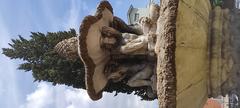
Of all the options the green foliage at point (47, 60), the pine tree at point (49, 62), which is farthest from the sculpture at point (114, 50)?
the green foliage at point (47, 60)

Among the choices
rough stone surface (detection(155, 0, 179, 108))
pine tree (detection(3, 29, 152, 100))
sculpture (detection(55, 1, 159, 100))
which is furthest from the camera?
pine tree (detection(3, 29, 152, 100))

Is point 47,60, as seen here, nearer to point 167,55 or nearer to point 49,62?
point 49,62

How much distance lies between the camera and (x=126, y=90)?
50.0 feet

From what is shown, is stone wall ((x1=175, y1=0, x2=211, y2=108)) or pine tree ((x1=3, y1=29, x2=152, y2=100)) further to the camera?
pine tree ((x1=3, y1=29, x2=152, y2=100))

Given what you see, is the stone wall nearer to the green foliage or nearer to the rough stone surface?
the rough stone surface

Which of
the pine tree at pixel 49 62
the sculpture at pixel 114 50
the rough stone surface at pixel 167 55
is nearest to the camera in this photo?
the rough stone surface at pixel 167 55

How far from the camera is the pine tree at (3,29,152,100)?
51.1 ft

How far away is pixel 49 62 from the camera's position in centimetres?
1630

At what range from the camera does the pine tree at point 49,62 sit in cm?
1559

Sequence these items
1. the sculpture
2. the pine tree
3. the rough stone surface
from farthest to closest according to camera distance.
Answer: the pine tree, the sculpture, the rough stone surface

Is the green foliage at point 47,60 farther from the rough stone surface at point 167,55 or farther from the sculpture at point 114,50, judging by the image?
the rough stone surface at point 167,55

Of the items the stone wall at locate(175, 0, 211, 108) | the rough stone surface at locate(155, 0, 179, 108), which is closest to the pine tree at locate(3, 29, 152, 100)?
the stone wall at locate(175, 0, 211, 108)

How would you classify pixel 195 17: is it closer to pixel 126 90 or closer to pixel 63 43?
pixel 63 43

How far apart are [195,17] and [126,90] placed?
25.2 ft
